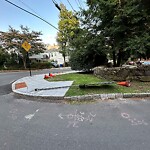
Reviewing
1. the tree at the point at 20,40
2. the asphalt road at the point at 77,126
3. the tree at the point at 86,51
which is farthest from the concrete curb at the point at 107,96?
the tree at the point at 20,40

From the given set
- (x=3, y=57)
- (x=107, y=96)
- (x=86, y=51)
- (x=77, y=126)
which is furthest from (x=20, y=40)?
(x=77, y=126)

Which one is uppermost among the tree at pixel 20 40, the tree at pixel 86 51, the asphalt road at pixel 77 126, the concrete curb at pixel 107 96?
the tree at pixel 20 40

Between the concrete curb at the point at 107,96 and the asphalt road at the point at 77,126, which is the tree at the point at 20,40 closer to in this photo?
the concrete curb at the point at 107,96

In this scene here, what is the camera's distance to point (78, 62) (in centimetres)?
1430

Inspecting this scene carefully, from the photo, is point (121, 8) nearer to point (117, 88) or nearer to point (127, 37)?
point (127, 37)

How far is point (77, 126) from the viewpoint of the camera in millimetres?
4008

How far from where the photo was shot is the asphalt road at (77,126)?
10.4ft

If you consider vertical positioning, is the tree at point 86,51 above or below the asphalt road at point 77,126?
above

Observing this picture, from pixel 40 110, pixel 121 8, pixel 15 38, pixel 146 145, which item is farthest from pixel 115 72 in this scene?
pixel 15 38

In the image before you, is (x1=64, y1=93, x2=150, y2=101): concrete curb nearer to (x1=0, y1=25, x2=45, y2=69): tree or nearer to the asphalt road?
the asphalt road

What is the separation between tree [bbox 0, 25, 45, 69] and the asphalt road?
2277 centimetres

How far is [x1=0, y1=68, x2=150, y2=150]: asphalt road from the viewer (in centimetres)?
318

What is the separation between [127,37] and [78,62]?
17.6 feet

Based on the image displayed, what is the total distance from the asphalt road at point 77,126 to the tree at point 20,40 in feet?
74.7
